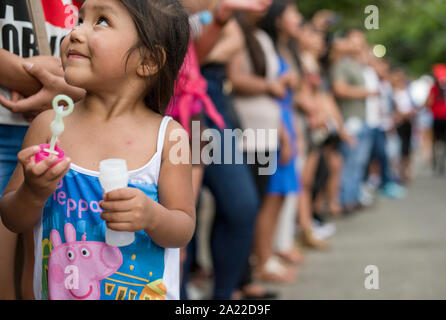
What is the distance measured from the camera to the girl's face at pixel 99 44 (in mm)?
1509

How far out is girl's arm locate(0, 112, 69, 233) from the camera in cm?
132

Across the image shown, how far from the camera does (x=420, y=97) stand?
1855 cm

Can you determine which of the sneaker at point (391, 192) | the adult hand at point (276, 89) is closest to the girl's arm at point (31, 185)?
the adult hand at point (276, 89)

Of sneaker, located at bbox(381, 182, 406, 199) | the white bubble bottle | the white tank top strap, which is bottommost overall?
the white bubble bottle

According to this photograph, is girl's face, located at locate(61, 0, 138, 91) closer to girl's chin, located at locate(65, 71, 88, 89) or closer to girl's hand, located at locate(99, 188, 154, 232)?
girl's chin, located at locate(65, 71, 88, 89)

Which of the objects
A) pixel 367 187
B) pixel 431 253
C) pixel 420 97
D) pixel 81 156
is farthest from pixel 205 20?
pixel 420 97

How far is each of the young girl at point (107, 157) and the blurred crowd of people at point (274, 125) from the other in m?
0.84

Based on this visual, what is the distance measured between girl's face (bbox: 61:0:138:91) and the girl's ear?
6cm

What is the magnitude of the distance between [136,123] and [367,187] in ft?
26.7

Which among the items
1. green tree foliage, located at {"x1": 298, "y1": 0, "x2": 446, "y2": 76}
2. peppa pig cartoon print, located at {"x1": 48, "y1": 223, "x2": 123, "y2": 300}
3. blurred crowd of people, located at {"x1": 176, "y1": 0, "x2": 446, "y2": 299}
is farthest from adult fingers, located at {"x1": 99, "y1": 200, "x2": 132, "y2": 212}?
green tree foliage, located at {"x1": 298, "y1": 0, "x2": 446, "y2": 76}

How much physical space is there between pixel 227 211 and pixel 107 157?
5.51ft

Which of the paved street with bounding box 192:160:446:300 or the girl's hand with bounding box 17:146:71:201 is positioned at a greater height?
the paved street with bounding box 192:160:446:300

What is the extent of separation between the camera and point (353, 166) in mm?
7531

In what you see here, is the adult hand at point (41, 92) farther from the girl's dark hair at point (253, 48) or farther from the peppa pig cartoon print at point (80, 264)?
the girl's dark hair at point (253, 48)
